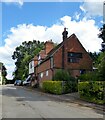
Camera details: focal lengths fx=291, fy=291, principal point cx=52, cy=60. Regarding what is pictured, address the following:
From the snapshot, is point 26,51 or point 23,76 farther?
point 26,51

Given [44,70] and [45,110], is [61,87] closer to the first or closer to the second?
[44,70]

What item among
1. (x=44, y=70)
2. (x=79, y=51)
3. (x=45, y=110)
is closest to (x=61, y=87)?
(x=79, y=51)

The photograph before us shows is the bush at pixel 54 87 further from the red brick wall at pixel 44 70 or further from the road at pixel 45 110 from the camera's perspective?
the road at pixel 45 110

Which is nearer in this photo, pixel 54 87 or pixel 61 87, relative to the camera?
pixel 61 87

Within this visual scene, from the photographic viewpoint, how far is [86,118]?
47.4ft

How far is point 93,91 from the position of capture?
2458 centimetres

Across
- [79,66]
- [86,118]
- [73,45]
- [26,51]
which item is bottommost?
[86,118]

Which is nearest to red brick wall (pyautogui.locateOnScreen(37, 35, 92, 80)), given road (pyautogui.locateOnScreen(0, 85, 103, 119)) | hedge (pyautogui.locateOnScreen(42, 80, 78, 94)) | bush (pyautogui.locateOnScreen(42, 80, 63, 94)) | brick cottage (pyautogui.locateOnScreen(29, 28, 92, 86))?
brick cottage (pyautogui.locateOnScreen(29, 28, 92, 86))

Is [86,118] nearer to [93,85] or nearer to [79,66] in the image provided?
[93,85]

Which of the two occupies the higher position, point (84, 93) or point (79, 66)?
point (79, 66)

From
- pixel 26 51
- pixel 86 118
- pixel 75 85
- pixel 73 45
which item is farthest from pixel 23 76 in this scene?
pixel 86 118

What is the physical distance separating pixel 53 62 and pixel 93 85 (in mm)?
20745

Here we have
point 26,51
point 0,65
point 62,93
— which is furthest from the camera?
point 0,65

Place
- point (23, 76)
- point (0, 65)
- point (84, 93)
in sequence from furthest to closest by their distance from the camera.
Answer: point (0, 65), point (23, 76), point (84, 93)
